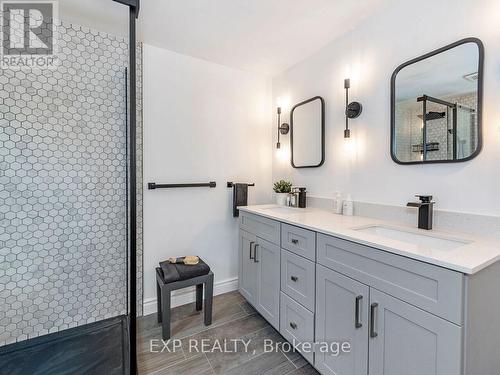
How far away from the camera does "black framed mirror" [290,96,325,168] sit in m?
2.09

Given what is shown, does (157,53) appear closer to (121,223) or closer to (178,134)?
(178,134)

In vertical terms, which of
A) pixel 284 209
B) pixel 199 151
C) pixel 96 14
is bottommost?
pixel 284 209

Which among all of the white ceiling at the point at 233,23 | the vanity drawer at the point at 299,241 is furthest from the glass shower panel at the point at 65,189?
the vanity drawer at the point at 299,241

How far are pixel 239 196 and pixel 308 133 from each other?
0.89m

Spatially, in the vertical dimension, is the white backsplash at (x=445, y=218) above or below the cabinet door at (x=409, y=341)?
above

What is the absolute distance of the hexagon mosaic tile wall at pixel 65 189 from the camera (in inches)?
58.3

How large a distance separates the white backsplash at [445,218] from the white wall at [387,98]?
0.04 metres

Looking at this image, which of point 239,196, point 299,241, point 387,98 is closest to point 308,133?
point 387,98

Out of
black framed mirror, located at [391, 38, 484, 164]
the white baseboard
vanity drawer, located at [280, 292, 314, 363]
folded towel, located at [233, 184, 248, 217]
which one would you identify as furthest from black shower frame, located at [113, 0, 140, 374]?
black framed mirror, located at [391, 38, 484, 164]

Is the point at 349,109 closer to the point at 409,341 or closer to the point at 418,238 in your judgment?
the point at 418,238

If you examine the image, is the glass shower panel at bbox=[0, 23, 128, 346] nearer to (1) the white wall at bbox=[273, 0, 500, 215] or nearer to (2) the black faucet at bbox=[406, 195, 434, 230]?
(1) the white wall at bbox=[273, 0, 500, 215]

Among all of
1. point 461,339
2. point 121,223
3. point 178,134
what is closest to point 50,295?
point 121,223

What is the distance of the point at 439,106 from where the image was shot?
1.37 m

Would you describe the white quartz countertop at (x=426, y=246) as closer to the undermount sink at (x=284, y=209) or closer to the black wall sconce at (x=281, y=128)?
the undermount sink at (x=284, y=209)
